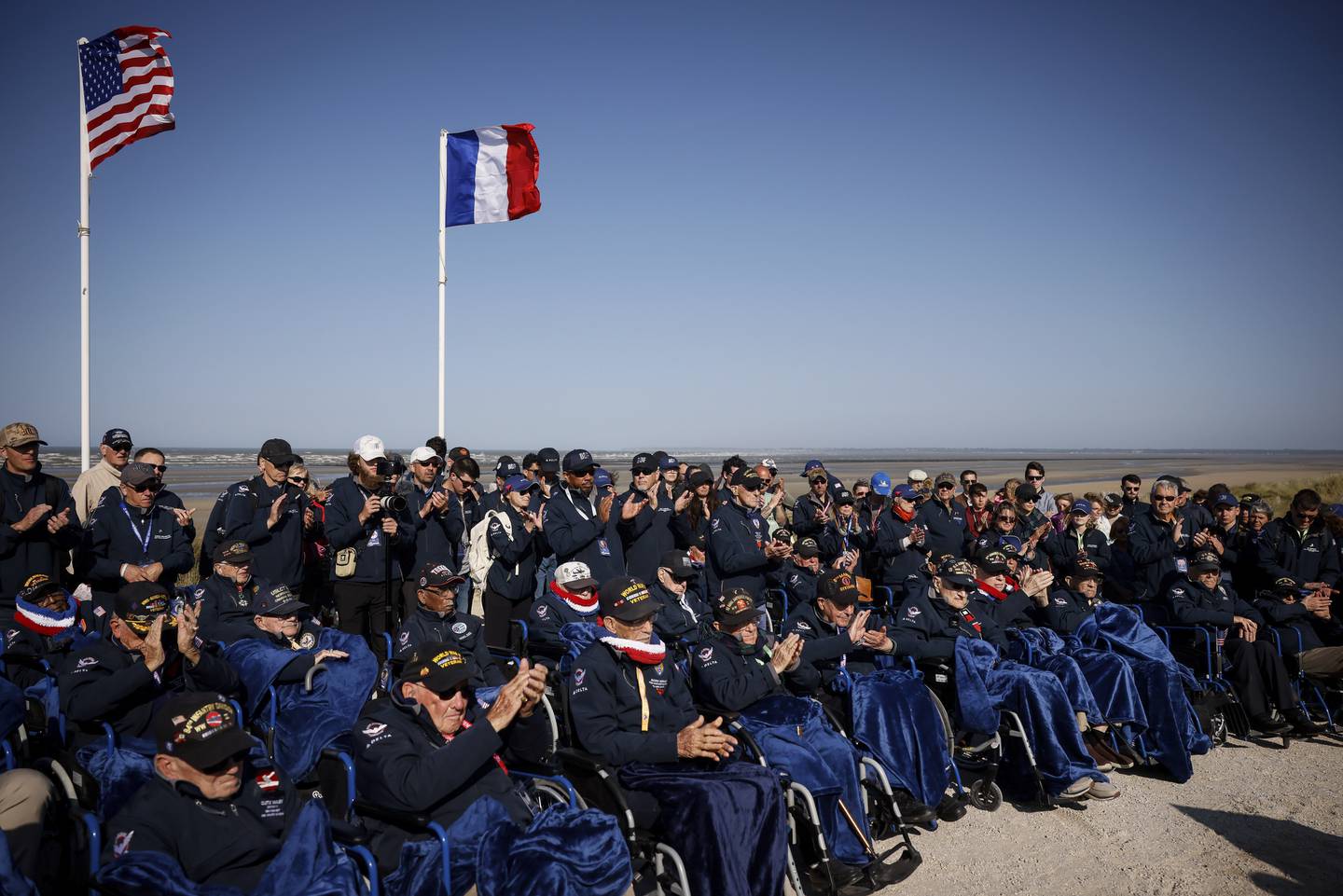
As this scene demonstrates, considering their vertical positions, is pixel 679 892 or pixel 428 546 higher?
pixel 428 546

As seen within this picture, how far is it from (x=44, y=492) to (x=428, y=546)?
2.77 meters

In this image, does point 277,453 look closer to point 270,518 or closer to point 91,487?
point 270,518

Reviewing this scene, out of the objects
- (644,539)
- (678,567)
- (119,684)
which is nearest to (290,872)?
(119,684)

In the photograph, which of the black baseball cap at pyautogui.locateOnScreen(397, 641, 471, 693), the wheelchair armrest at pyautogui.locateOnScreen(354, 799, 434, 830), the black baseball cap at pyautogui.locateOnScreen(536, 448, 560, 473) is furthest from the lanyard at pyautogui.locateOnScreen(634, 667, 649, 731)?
the black baseball cap at pyautogui.locateOnScreen(536, 448, 560, 473)

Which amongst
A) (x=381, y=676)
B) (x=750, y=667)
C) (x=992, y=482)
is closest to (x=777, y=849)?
(x=750, y=667)

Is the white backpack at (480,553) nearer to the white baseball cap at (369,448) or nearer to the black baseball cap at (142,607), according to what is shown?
the white baseball cap at (369,448)

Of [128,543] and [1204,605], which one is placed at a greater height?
[128,543]

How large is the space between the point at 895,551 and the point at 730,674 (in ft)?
14.2

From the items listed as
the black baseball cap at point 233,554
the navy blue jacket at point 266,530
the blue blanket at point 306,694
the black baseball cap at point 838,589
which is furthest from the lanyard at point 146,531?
the black baseball cap at point 838,589

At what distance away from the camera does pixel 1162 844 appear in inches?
204

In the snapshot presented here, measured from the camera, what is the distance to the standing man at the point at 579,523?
285 inches

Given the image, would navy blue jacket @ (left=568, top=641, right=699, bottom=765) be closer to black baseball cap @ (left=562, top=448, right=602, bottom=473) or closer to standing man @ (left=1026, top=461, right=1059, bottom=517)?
black baseball cap @ (left=562, top=448, right=602, bottom=473)

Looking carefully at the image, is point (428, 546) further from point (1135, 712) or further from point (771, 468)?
point (1135, 712)

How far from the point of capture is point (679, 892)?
3799mm
